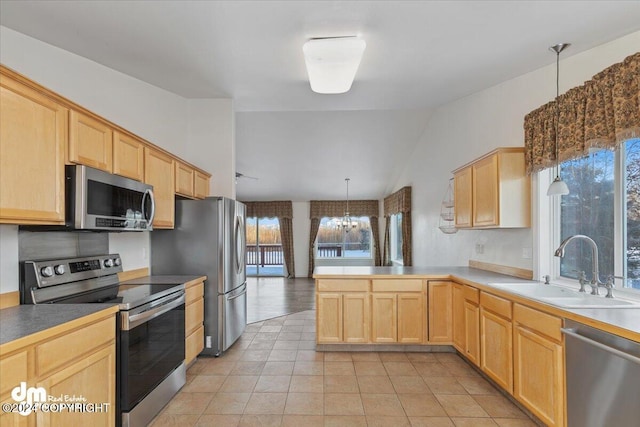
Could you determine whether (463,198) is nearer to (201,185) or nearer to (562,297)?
(562,297)

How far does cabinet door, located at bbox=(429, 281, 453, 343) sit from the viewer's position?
3584 mm

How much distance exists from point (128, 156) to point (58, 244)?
2.52ft

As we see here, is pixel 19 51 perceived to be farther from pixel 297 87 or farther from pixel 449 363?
pixel 449 363

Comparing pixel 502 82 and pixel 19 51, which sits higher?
pixel 502 82

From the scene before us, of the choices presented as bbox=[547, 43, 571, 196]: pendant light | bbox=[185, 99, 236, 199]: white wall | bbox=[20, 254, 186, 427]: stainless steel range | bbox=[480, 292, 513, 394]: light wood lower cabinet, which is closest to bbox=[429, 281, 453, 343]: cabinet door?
bbox=[480, 292, 513, 394]: light wood lower cabinet

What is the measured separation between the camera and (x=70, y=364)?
1.66m

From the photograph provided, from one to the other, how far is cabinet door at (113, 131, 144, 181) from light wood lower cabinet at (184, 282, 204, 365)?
1125 millimetres

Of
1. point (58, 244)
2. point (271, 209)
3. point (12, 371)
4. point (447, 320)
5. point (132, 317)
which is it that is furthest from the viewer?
point (271, 209)

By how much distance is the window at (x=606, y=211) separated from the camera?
7.55ft

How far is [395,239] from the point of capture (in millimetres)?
8812

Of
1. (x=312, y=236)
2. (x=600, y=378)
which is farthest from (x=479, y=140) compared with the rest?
(x=312, y=236)

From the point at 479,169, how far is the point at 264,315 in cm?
374

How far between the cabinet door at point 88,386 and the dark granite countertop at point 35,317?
0.23 m

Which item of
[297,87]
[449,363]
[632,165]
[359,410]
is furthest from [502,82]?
[359,410]
